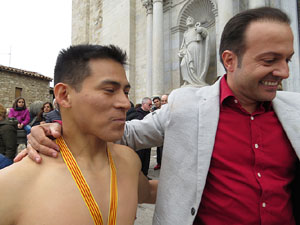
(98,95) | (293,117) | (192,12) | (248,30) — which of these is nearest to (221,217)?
(293,117)

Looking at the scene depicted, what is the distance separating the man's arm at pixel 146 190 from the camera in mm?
1403

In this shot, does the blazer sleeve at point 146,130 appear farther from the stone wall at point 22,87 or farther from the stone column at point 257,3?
the stone wall at point 22,87

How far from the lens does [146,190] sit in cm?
146

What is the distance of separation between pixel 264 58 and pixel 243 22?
266mm

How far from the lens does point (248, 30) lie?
1.16 metres

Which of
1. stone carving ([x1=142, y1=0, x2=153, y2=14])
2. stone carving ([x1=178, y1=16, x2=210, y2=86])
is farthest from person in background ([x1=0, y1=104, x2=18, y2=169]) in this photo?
stone carving ([x1=142, y1=0, x2=153, y2=14])

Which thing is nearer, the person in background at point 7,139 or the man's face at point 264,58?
the man's face at point 264,58

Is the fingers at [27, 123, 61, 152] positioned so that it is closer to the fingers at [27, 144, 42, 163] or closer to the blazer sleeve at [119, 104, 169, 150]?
the fingers at [27, 144, 42, 163]

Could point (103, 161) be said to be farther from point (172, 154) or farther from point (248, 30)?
point (248, 30)

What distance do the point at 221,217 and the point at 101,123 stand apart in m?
0.80

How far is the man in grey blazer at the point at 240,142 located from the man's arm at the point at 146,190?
0.17 m

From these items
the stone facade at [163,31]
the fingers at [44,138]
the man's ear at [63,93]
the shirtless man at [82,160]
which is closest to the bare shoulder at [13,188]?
the shirtless man at [82,160]

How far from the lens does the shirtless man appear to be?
2.76 feet

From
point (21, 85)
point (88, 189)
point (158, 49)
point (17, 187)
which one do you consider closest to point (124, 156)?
point (88, 189)
